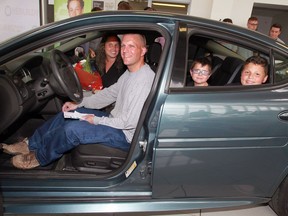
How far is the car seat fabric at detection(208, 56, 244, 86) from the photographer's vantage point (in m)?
1.97

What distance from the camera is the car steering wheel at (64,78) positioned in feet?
5.60

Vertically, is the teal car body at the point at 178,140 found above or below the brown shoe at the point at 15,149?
above

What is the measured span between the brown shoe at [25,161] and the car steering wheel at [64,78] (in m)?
0.49

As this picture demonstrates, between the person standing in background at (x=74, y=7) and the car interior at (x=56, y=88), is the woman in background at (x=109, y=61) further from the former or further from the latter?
the person standing in background at (x=74, y=7)

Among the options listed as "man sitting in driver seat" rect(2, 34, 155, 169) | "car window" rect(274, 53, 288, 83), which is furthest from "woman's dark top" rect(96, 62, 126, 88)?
"car window" rect(274, 53, 288, 83)

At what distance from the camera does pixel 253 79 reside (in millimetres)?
1554

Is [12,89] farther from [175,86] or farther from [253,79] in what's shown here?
[253,79]

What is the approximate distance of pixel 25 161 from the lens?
170 centimetres

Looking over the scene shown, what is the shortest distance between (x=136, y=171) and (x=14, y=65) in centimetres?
116

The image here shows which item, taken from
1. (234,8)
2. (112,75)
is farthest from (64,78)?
(234,8)

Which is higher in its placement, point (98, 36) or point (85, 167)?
point (98, 36)

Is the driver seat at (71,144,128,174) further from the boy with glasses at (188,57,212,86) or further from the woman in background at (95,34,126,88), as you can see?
the woman in background at (95,34,126,88)

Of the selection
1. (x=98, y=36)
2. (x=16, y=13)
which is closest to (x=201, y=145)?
(x=98, y=36)

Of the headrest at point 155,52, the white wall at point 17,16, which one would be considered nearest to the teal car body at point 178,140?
the headrest at point 155,52
